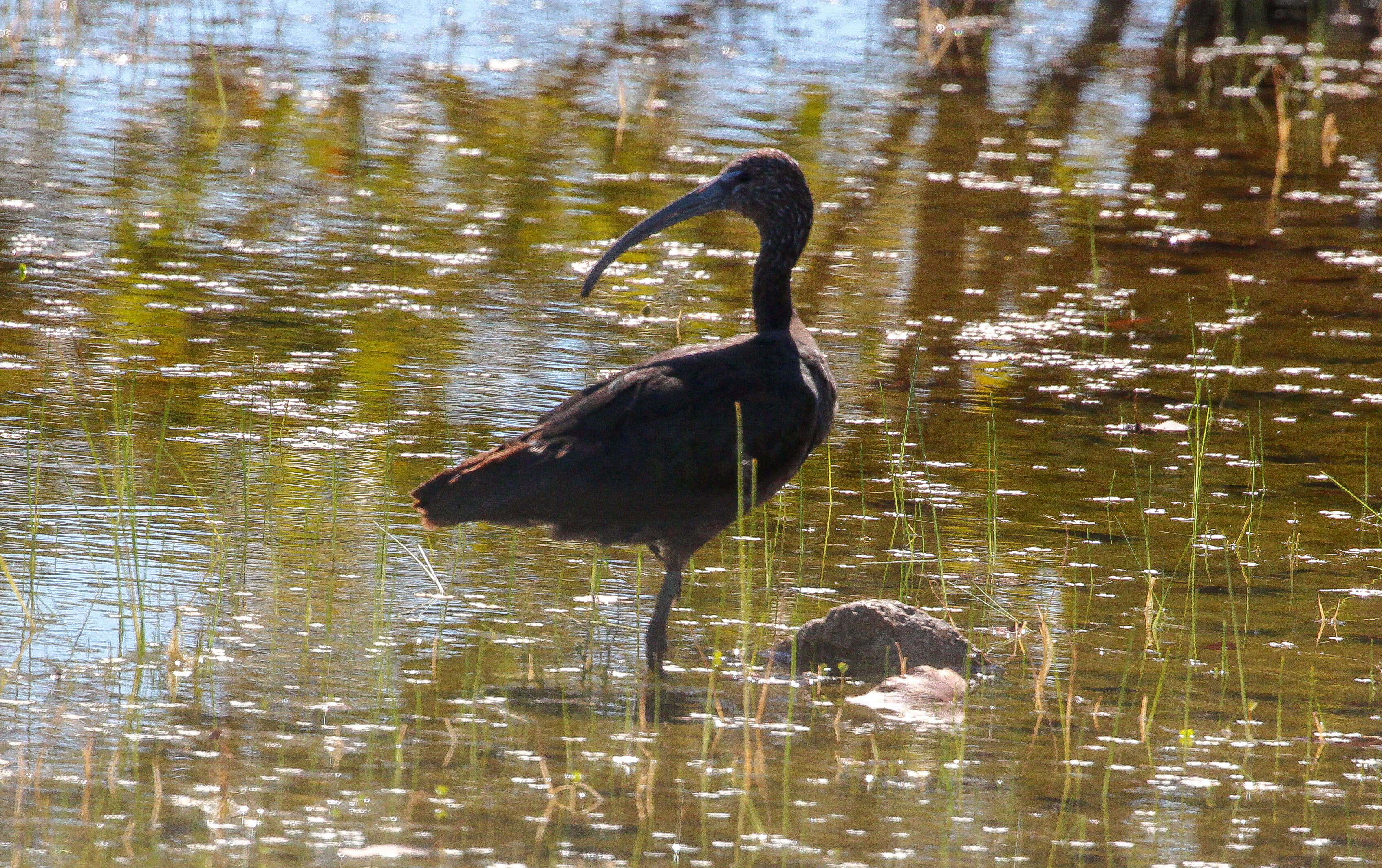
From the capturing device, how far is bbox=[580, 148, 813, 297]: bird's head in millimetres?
6367

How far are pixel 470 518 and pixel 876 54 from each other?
46.5 feet

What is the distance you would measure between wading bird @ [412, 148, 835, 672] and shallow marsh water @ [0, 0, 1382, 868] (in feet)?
1.07

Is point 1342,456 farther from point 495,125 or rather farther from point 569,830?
point 495,125

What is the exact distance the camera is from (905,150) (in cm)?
1423

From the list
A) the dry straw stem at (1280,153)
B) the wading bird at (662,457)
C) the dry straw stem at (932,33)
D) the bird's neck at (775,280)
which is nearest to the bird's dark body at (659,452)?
the wading bird at (662,457)

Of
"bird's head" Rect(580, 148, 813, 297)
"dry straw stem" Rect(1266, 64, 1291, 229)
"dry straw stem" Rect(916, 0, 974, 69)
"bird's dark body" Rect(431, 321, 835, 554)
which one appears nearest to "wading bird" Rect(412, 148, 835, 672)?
"bird's dark body" Rect(431, 321, 835, 554)

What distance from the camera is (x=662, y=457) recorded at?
5402 mm

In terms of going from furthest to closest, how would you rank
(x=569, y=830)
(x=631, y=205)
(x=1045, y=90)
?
(x=1045, y=90) < (x=631, y=205) < (x=569, y=830)

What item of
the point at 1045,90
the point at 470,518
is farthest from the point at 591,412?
the point at 1045,90

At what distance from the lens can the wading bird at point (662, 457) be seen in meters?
5.24

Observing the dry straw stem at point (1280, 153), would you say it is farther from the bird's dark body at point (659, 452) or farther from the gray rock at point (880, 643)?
the gray rock at point (880, 643)

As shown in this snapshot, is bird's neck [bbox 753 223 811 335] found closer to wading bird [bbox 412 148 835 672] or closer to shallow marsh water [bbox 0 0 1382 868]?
wading bird [bbox 412 148 835 672]

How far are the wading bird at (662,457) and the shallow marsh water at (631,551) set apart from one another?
325 mm

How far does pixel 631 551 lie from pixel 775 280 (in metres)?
1.11
